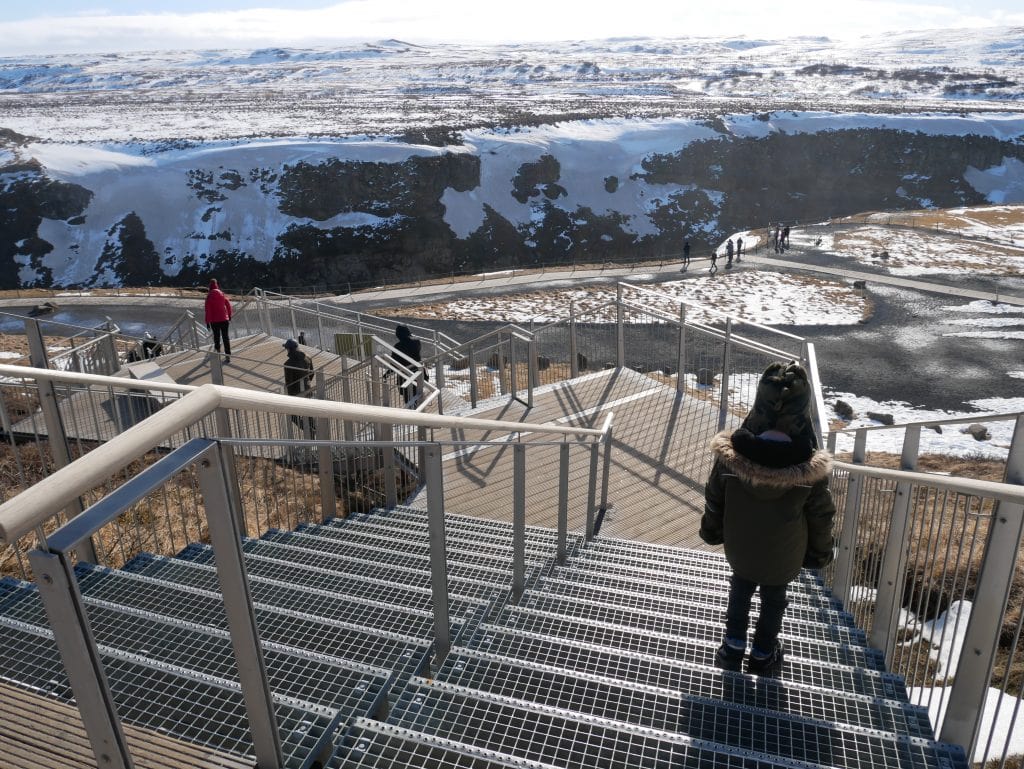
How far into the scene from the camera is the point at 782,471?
3363 mm

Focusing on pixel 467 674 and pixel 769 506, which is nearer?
pixel 467 674

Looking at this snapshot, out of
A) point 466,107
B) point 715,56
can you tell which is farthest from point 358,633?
point 715,56

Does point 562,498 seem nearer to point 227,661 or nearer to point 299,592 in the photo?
point 299,592

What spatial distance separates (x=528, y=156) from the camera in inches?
2067

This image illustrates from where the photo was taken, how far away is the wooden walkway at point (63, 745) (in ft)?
6.58

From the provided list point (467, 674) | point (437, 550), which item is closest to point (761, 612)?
point (467, 674)

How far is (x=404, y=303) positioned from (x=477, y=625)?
24.2 metres

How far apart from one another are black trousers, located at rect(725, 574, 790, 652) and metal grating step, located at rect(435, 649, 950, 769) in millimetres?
620

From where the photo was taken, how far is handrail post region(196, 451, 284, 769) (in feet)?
6.04

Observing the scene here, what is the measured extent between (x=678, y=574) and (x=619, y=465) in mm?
3121

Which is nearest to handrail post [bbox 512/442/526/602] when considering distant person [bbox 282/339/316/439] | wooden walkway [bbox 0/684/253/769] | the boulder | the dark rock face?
wooden walkway [bbox 0/684/253/769]

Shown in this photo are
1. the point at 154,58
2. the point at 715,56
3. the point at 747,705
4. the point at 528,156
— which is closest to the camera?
the point at 747,705

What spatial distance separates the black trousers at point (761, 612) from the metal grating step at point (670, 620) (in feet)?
1.20

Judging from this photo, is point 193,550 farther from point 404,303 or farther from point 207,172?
point 207,172
